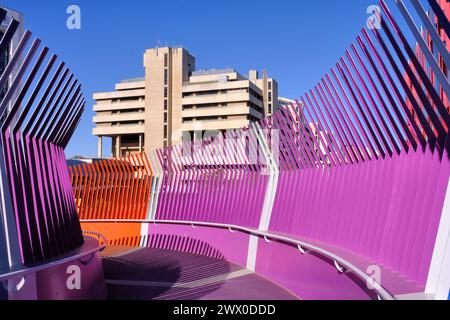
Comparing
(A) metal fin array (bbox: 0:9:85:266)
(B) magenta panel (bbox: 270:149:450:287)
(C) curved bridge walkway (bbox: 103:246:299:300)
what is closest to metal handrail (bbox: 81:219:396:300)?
(B) magenta panel (bbox: 270:149:450:287)

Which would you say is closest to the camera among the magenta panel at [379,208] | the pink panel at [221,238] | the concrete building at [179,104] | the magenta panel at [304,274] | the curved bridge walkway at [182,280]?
the magenta panel at [379,208]

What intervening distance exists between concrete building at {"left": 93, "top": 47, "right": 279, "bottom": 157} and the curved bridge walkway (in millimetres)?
69499

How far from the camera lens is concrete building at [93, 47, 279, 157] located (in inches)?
3359

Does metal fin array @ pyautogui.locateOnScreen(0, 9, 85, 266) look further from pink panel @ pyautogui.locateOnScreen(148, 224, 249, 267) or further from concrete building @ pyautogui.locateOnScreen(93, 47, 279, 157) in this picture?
concrete building @ pyautogui.locateOnScreen(93, 47, 279, 157)

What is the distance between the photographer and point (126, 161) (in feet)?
66.3

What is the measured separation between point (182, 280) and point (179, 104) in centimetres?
7803

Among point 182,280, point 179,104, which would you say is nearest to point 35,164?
point 182,280

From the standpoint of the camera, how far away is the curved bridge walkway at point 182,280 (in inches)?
363

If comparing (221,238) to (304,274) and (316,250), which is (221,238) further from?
(316,250)

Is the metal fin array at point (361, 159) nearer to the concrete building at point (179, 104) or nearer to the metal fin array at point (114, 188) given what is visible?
the metal fin array at point (114, 188)

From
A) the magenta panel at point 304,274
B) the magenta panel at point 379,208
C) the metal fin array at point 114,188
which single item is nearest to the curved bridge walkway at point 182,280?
the magenta panel at point 304,274

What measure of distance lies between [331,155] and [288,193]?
202 cm

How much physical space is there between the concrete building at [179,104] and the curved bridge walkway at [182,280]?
69499 mm

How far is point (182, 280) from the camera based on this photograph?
35.4 ft
